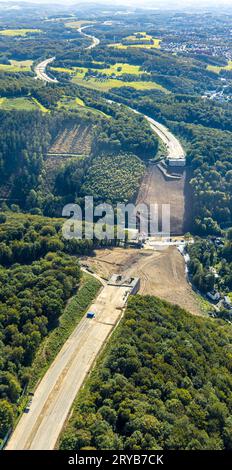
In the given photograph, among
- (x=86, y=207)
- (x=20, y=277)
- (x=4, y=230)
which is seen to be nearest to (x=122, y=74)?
(x=86, y=207)

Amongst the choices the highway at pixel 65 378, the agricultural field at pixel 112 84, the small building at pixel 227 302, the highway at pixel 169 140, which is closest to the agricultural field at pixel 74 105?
the highway at pixel 169 140

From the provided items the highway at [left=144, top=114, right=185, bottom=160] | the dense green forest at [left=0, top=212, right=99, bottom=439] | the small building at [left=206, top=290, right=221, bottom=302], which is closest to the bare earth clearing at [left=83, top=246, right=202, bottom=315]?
the small building at [left=206, top=290, right=221, bottom=302]

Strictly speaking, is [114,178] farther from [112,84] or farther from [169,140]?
[112,84]

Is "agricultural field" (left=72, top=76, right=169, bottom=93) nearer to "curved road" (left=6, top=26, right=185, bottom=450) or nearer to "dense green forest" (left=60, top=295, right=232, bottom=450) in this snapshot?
"curved road" (left=6, top=26, right=185, bottom=450)

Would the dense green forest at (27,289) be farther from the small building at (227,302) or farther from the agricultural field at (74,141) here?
the agricultural field at (74,141)

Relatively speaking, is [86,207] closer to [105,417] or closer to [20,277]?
[20,277]

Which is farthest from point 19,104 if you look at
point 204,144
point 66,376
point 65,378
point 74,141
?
point 65,378
